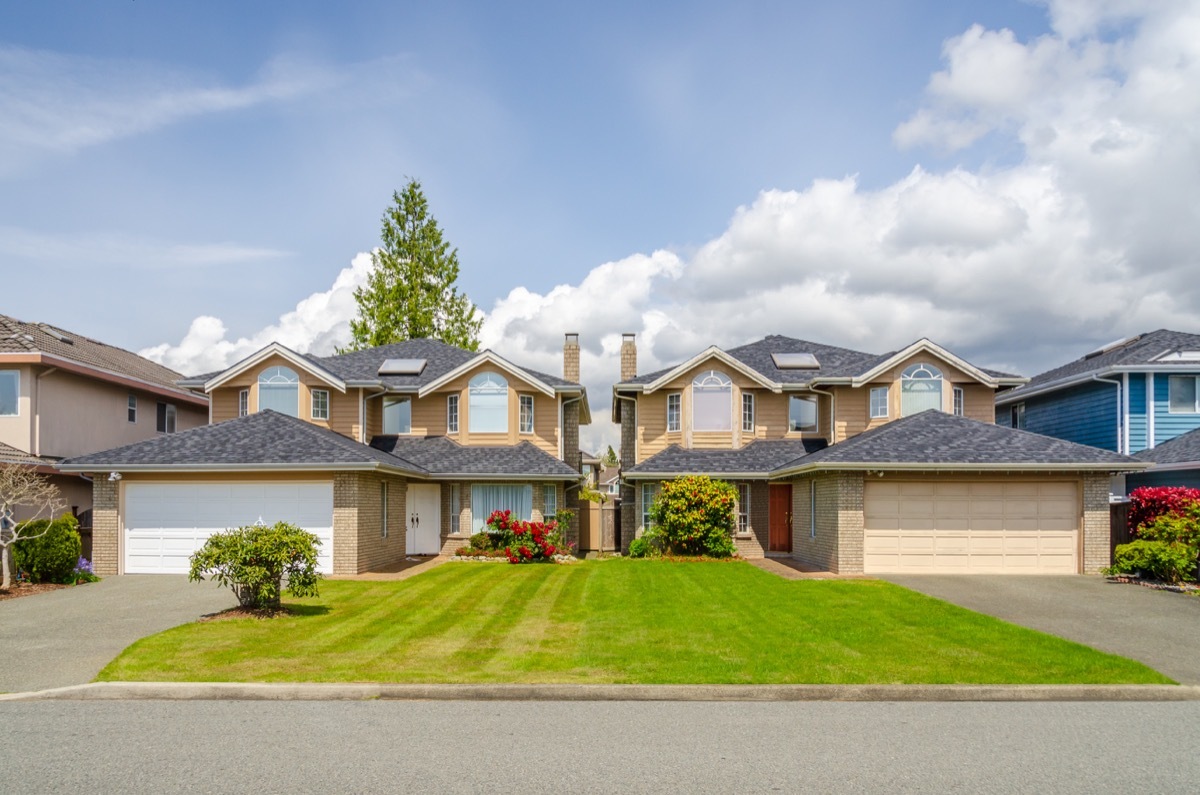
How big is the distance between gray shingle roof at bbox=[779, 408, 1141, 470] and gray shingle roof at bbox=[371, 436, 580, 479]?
24.9 feet

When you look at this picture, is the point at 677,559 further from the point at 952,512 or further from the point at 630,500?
the point at 952,512

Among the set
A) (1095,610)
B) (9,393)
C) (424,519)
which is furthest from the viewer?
(424,519)

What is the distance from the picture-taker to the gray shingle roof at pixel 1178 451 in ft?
78.8

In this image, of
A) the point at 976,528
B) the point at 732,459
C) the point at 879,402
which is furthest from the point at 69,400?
the point at 976,528

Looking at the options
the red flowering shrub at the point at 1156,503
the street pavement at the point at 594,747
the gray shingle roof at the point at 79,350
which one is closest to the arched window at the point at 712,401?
the red flowering shrub at the point at 1156,503

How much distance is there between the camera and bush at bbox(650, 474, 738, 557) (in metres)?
25.7

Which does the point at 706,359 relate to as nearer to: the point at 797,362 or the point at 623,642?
the point at 797,362

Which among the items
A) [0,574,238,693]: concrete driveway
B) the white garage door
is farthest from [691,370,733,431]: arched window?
[0,574,238,693]: concrete driveway

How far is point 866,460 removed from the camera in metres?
21.0

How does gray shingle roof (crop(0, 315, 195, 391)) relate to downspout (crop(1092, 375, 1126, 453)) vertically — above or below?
above

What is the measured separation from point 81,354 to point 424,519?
11.8 m

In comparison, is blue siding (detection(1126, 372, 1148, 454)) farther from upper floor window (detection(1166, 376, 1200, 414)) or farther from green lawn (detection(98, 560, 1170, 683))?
green lawn (detection(98, 560, 1170, 683))

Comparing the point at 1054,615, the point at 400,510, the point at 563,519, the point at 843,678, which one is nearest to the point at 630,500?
the point at 563,519

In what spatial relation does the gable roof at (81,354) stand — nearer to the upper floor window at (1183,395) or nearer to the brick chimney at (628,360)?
the brick chimney at (628,360)
